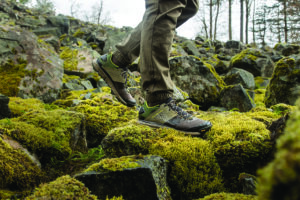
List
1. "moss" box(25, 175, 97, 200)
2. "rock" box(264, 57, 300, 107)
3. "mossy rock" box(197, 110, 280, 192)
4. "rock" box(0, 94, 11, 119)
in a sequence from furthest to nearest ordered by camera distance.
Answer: "rock" box(264, 57, 300, 107)
"rock" box(0, 94, 11, 119)
"mossy rock" box(197, 110, 280, 192)
"moss" box(25, 175, 97, 200)

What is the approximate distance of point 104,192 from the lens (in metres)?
1.39

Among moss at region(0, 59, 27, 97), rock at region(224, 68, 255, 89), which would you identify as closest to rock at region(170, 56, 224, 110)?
rock at region(224, 68, 255, 89)

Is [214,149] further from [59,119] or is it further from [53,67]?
[53,67]

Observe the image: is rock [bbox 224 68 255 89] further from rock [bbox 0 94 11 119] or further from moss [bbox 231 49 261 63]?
rock [bbox 0 94 11 119]

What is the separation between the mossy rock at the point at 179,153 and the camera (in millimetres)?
1659

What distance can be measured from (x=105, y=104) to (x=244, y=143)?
2427mm

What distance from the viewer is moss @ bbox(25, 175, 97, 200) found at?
1.11 m

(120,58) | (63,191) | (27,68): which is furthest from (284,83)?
(27,68)

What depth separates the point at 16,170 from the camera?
1652mm

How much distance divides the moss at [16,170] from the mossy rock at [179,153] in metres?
0.67

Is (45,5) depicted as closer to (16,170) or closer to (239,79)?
(239,79)

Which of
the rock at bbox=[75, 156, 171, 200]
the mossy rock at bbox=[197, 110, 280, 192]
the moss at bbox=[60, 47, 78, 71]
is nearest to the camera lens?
the rock at bbox=[75, 156, 171, 200]

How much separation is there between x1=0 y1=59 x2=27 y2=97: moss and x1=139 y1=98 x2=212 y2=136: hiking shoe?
13.0ft

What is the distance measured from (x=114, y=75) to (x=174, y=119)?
3.29ft
